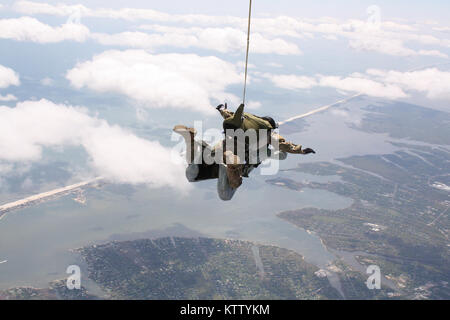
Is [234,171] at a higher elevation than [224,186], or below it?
higher

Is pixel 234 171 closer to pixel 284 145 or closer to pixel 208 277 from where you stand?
pixel 284 145

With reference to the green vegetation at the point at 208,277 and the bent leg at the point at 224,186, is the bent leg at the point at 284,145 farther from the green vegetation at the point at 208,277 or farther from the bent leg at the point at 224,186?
the green vegetation at the point at 208,277

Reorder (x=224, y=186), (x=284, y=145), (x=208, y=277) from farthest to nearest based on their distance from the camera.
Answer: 1. (x=208, y=277)
2. (x=284, y=145)
3. (x=224, y=186)

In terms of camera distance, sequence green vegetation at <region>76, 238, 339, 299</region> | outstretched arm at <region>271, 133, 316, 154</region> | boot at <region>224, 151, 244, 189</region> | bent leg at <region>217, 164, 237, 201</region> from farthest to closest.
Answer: green vegetation at <region>76, 238, 339, 299</region>, outstretched arm at <region>271, 133, 316, 154</region>, bent leg at <region>217, 164, 237, 201</region>, boot at <region>224, 151, 244, 189</region>

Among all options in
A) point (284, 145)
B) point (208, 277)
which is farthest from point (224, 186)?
point (208, 277)

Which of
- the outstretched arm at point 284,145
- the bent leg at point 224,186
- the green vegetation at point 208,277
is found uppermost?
the outstretched arm at point 284,145

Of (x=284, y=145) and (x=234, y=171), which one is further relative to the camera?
(x=284, y=145)

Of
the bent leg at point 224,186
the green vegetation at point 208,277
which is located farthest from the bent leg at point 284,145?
the green vegetation at point 208,277

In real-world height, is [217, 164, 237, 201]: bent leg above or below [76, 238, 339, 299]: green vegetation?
above

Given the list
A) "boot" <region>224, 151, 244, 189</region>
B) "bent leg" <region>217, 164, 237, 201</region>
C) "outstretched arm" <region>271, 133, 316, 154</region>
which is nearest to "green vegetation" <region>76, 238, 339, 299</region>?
"outstretched arm" <region>271, 133, 316, 154</region>

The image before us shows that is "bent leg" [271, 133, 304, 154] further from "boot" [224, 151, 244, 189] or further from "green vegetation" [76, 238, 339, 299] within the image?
"green vegetation" [76, 238, 339, 299]
